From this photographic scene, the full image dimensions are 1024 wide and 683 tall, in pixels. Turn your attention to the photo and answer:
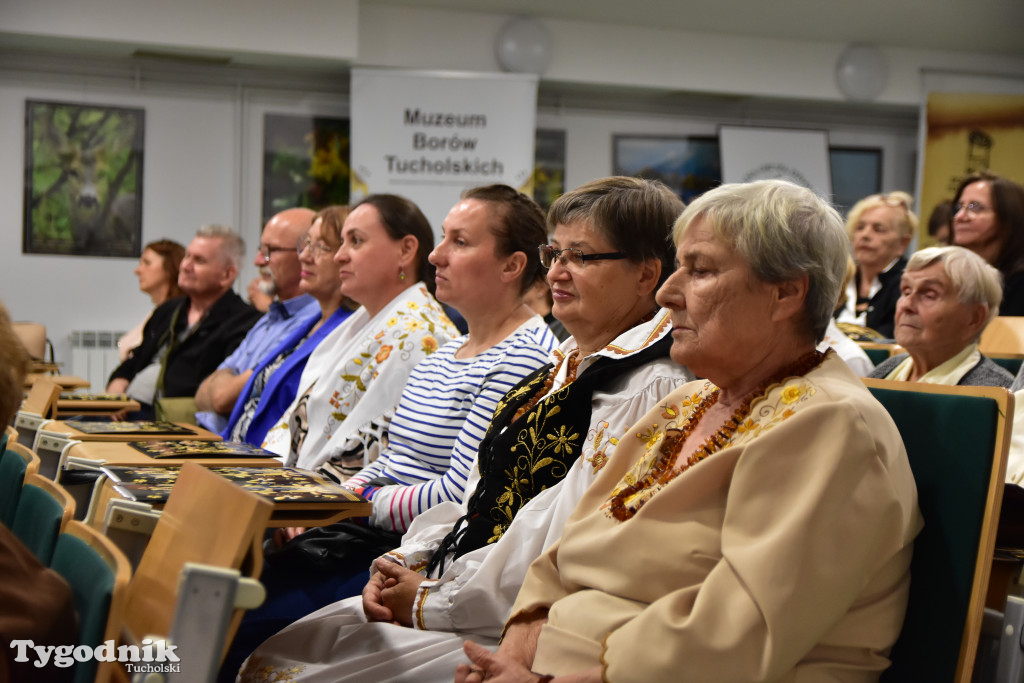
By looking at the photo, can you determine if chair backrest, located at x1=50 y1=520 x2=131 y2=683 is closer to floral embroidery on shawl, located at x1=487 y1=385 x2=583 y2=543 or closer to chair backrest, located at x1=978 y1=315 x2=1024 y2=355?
floral embroidery on shawl, located at x1=487 y1=385 x2=583 y2=543

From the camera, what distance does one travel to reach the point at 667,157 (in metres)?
8.70

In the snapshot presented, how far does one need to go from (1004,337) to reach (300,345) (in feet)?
8.14

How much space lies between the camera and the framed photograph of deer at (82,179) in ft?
23.9

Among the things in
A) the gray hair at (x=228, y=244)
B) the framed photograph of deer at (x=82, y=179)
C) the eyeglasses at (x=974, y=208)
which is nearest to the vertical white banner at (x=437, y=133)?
the framed photograph of deer at (x=82, y=179)

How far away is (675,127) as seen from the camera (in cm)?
873

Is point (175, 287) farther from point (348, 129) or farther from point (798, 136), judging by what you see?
point (798, 136)

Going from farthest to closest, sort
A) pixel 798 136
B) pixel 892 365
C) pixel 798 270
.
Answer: pixel 798 136 → pixel 892 365 → pixel 798 270

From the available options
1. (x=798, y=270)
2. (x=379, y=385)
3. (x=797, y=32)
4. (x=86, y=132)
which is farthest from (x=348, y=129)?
(x=798, y=270)

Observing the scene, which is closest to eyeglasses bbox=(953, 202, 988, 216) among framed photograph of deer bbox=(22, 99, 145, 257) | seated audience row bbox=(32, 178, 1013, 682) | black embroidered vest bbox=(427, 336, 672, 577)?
seated audience row bbox=(32, 178, 1013, 682)

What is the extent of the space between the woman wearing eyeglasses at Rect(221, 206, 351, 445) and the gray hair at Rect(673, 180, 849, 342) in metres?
2.22

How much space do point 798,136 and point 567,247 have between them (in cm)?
741

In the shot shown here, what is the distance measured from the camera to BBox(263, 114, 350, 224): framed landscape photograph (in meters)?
7.84

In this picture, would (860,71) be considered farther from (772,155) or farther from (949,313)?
(949,313)

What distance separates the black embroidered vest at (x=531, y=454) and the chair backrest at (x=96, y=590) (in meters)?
0.75
